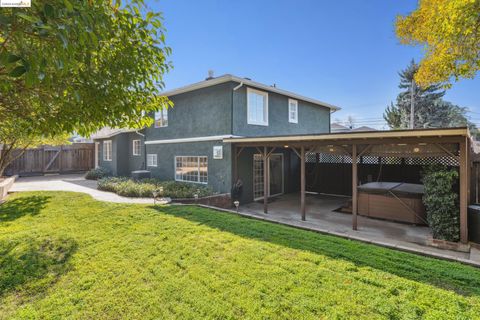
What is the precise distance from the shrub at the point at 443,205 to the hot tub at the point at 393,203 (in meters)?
1.63

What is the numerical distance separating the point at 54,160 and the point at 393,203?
22.1 meters

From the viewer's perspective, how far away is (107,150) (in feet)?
57.4

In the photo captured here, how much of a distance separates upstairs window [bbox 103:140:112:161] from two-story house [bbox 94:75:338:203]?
1.72m

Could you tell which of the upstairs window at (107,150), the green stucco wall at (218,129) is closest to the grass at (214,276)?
the green stucco wall at (218,129)

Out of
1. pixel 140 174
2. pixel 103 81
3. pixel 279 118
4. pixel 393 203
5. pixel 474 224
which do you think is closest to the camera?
pixel 103 81

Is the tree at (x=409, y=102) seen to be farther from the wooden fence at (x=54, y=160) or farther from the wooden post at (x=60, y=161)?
the wooden post at (x=60, y=161)

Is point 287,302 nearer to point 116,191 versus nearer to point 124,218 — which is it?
point 124,218

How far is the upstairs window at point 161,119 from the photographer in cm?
1353

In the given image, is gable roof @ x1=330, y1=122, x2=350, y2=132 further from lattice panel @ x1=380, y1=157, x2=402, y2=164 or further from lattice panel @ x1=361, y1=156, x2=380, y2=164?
lattice panel @ x1=380, y1=157, x2=402, y2=164

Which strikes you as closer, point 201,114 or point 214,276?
point 214,276

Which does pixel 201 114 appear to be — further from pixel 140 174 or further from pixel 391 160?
pixel 391 160

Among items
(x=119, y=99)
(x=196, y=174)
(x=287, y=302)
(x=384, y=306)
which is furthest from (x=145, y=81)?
(x=196, y=174)

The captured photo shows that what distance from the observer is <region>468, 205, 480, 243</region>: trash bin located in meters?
5.78

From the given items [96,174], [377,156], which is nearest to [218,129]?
[377,156]
